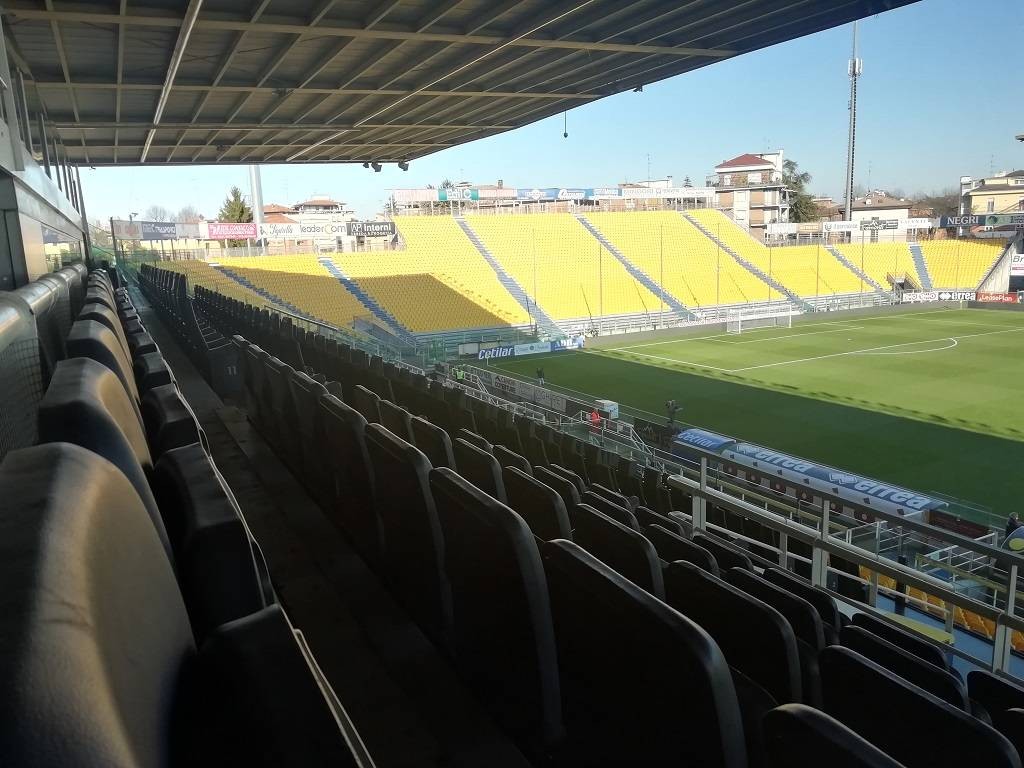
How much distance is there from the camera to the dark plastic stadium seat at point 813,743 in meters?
0.93

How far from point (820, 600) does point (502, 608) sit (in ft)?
6.07

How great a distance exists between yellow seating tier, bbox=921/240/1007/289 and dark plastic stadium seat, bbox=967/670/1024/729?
5067 cm

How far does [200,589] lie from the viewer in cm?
98

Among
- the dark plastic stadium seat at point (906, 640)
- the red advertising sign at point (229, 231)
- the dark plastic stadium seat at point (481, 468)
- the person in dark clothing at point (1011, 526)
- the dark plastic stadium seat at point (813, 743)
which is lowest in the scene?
the person in dark clothing at point (1011, 526)

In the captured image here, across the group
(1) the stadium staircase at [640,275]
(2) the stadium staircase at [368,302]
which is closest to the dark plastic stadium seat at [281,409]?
(2) the stadium staircase at [368,302]

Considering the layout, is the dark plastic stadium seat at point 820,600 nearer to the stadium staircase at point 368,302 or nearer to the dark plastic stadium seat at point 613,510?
the dark plastic stadium seat at point 613,510

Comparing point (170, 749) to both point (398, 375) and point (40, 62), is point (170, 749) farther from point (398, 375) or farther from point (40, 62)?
point (40, 62)

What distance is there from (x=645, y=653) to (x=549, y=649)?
0.26 meters

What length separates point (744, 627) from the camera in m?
1.84

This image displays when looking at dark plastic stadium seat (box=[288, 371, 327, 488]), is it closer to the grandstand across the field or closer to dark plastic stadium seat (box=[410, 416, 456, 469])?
dark plastic stadium seat (box=[410, 416, 456, 469])

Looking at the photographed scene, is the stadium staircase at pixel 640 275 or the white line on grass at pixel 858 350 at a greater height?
the stadium staircase at pixel 640 275

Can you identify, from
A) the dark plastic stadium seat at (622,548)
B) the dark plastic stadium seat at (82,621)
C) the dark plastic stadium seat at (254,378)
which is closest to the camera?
the dark plastic stadium seat at (82,621)

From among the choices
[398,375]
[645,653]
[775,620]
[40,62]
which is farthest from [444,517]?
[40,62]

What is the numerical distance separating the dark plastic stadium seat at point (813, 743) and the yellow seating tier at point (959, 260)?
172 feet
